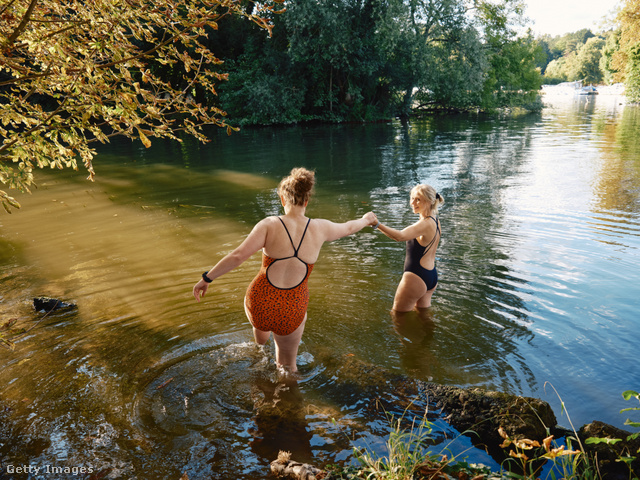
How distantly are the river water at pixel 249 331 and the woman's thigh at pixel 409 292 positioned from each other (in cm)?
30

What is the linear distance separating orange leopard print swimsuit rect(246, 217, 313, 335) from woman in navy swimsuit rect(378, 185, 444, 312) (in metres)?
1.60

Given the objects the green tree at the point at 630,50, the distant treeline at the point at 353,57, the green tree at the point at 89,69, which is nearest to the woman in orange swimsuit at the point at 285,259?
the green tree at the point at 89,69

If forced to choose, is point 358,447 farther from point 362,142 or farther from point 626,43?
point 626,43

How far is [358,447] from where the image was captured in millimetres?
3643

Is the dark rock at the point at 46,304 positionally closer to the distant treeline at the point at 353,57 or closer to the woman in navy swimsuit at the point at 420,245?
the woman in navy swimsuit at the point at 420,245

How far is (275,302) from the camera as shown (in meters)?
4.28

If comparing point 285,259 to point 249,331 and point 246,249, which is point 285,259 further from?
point 249,331

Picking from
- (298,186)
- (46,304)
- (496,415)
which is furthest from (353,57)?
(496,415)

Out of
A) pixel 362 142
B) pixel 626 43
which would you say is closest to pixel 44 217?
pixel 362 142

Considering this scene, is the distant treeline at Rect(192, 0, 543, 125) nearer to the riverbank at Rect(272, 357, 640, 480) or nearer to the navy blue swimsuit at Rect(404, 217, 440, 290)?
the navy blue swimsuit at Rect(404, 217, 440, 290)

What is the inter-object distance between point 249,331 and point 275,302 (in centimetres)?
149

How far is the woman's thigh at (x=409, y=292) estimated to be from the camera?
18.9 ft

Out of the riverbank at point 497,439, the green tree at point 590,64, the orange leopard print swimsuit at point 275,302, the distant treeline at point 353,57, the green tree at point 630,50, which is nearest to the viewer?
the riverbank at point 497,439

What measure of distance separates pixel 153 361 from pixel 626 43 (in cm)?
5650
